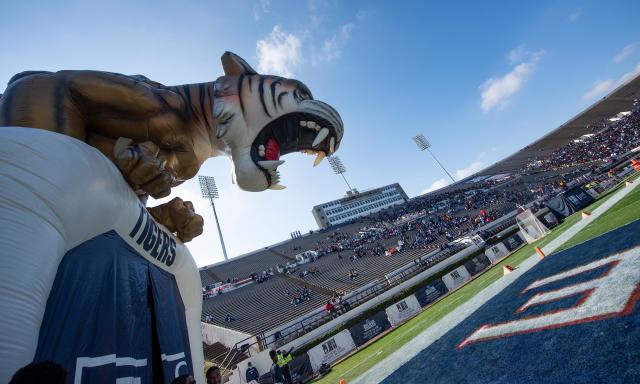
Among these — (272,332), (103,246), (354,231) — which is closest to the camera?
(103,246)

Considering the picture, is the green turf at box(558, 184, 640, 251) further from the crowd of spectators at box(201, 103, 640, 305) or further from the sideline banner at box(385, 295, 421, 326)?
the crowd of spectators at box(201, 103, 640, 305)

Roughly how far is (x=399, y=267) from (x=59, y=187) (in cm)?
2220

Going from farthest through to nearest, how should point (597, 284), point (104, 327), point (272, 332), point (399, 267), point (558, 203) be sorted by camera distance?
point (399, 267)
point (558, 203)
point (272, 332)
point (597, 284)
point (104, 327)

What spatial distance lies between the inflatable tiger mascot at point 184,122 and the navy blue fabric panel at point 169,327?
0.44 metres

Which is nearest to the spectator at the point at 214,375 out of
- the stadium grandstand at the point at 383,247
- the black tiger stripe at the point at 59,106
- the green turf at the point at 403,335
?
the black tiger stripe at the point at 59,106

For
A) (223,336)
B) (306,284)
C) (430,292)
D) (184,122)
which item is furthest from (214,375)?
(306,284)

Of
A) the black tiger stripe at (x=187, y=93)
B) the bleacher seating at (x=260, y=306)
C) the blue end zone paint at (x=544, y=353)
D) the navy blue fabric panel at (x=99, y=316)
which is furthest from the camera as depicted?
the bleacher seating at (x=260, y=306)

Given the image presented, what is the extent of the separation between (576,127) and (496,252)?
42772 millimetres

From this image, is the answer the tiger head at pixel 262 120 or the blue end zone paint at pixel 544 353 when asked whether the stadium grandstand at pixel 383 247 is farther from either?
the tiger head at pixel 262 120

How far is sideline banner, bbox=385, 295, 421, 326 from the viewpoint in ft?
47.8

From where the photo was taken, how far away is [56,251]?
3.85 ft

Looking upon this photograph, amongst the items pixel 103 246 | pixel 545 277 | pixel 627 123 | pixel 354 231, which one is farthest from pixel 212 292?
pixel 627 123

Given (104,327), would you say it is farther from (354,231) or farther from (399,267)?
(354,231)

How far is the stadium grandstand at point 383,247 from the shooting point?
1675 centimetres
